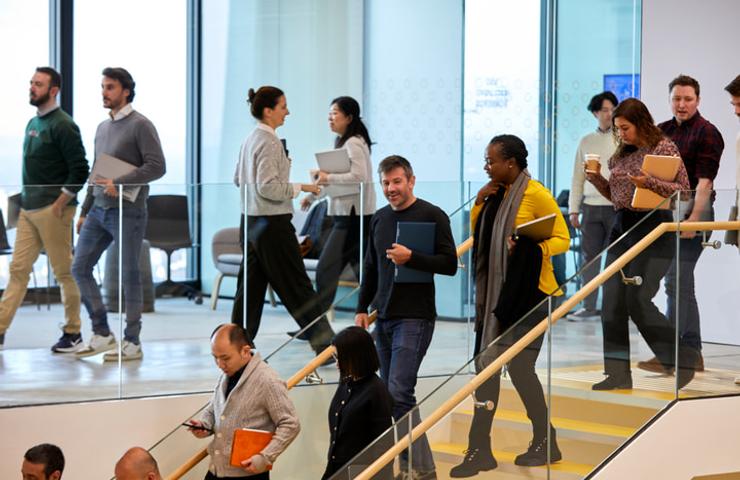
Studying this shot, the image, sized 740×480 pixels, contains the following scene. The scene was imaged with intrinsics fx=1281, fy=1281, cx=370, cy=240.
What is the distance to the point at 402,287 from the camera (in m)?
6.18

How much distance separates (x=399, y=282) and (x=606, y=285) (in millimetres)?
983

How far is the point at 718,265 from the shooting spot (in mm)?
6219

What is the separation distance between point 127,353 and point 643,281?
3110 millimetres

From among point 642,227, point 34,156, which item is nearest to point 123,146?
point 34,156

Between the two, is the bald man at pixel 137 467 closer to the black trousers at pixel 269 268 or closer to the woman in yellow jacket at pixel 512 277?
the woman in yellow jacket at pixel 512 277

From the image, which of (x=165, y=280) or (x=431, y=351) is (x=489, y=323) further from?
(x=165, y=280)

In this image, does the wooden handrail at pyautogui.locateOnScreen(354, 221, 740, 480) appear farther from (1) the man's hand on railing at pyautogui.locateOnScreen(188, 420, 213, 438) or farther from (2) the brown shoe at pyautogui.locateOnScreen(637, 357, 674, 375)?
(1) the man's hand on railing at pyautogui.locateOnScreen(188, 420, 213, 438)

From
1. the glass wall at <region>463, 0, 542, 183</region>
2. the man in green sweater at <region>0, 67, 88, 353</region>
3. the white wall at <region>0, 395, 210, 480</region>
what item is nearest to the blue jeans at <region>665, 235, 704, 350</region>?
the white wall at <region>0, 395, 210, 480</region>

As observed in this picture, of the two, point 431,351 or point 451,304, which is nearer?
point 431,351

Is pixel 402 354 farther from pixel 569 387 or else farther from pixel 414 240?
pixel 569 387

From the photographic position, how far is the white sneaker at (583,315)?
18.7 feet

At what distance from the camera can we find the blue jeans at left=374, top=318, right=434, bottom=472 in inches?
239

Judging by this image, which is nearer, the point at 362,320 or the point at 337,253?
the point at 362,320

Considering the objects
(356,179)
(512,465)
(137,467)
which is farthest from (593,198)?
(137,467)
